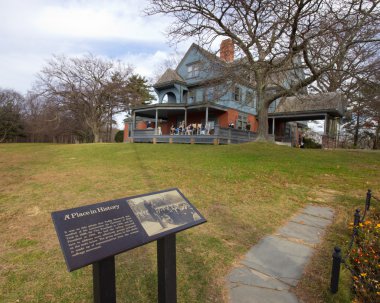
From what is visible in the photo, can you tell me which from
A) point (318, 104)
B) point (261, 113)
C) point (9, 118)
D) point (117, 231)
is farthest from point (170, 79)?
point (9, 118)

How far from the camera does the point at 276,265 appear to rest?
12.3 feet

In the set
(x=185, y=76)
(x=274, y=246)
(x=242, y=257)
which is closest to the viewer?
(x=242, y=257)

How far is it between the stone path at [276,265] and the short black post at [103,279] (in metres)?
1.56

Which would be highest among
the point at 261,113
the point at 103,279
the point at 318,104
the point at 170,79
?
the point at 170,79

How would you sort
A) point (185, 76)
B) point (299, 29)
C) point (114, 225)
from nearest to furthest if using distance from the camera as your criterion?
point (114, 225) < point (299, 29) < point (185, 76)

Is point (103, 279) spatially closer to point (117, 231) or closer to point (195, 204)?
point (117, 231)

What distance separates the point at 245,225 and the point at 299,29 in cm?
849

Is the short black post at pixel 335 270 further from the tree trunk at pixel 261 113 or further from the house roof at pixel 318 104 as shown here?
the house roof at pixel 318 104

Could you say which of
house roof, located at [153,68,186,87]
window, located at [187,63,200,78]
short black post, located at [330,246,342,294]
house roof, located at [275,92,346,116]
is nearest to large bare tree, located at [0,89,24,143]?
house roof, located at [153,68,186,87]

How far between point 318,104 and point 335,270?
84.0 ft

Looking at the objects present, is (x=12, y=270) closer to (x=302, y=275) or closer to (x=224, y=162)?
(x=302, y=275)

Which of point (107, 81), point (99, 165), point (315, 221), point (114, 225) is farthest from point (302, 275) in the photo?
point (107, 81)

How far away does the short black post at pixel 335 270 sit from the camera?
292cm

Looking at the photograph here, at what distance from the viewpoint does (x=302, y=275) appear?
11.5ft
